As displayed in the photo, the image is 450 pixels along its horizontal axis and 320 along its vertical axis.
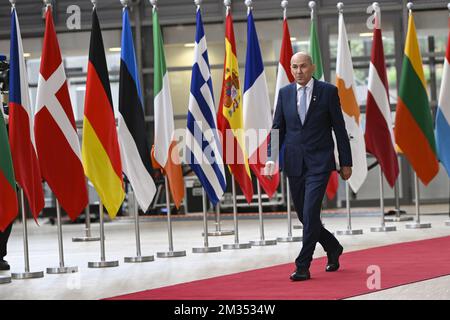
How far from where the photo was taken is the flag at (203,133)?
35.9 feet

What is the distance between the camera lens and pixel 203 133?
1094cm

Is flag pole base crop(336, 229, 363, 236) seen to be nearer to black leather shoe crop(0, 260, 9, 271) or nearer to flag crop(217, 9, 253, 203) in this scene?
flag crop(217, 9, 253, 203)

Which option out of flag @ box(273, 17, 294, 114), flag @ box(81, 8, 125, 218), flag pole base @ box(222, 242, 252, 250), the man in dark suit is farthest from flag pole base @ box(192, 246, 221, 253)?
the man in dark suit

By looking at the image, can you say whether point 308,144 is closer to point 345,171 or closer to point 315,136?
point 315,136

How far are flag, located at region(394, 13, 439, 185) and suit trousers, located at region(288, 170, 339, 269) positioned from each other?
5552 millimetres

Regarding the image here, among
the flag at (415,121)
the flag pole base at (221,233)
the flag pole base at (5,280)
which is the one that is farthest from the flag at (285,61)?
the flag pole base at (5,280)

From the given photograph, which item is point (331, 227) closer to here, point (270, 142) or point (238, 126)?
point (238, 126)

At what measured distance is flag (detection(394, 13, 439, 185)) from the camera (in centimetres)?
1320

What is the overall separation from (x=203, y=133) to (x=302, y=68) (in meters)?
3.22

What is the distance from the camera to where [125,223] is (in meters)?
18.1

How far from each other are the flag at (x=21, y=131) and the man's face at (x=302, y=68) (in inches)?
107

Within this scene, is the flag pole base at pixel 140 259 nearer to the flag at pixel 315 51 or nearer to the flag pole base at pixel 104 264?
the flag pole base at pixel 104 264
